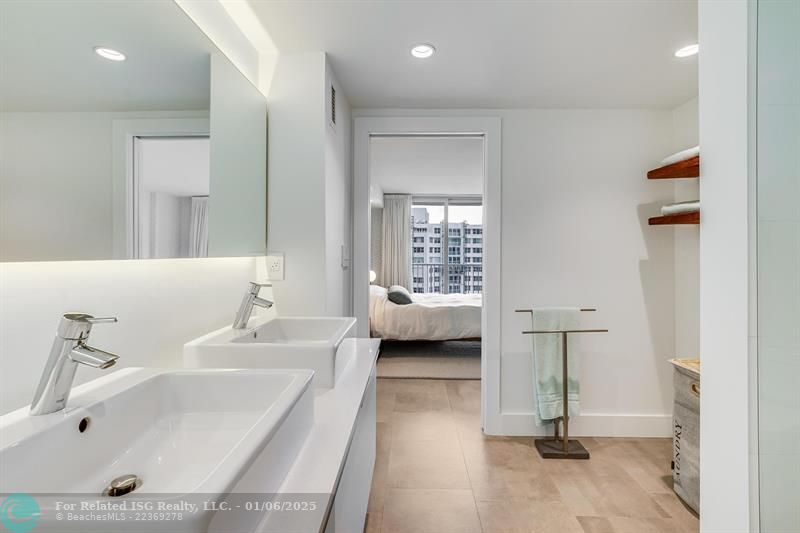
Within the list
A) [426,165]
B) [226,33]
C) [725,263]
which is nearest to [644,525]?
[725,263]

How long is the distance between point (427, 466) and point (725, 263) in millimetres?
1844

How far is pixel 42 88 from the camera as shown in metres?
0.83

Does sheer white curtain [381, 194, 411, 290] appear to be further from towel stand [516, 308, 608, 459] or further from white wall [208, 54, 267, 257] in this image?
white wall [208, 54, 267, 257]

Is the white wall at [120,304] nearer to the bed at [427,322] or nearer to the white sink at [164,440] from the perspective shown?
the white sink at [164,440]

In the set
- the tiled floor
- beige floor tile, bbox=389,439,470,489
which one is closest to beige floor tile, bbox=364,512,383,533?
the tiled floor

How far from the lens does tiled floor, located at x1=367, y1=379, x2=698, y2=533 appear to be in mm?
1800

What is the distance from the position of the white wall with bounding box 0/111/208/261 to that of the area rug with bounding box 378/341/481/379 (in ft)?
10.7

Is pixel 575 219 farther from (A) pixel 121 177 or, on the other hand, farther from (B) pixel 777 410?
(A) pixel 121 177

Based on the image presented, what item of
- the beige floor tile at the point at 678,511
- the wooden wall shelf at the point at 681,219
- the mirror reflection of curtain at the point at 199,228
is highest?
the wooden wall shelf at the point at 681,219

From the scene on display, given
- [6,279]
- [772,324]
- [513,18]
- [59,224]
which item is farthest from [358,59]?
[772,324]

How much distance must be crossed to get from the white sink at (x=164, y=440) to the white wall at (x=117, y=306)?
0.44ft

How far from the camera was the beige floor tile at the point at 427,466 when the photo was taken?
2090 mm

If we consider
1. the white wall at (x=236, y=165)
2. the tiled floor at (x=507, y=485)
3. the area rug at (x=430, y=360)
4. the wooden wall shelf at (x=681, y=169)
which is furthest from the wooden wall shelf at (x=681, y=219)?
the white wall at (x=236, y=165)

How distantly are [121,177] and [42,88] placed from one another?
0.80 feet
